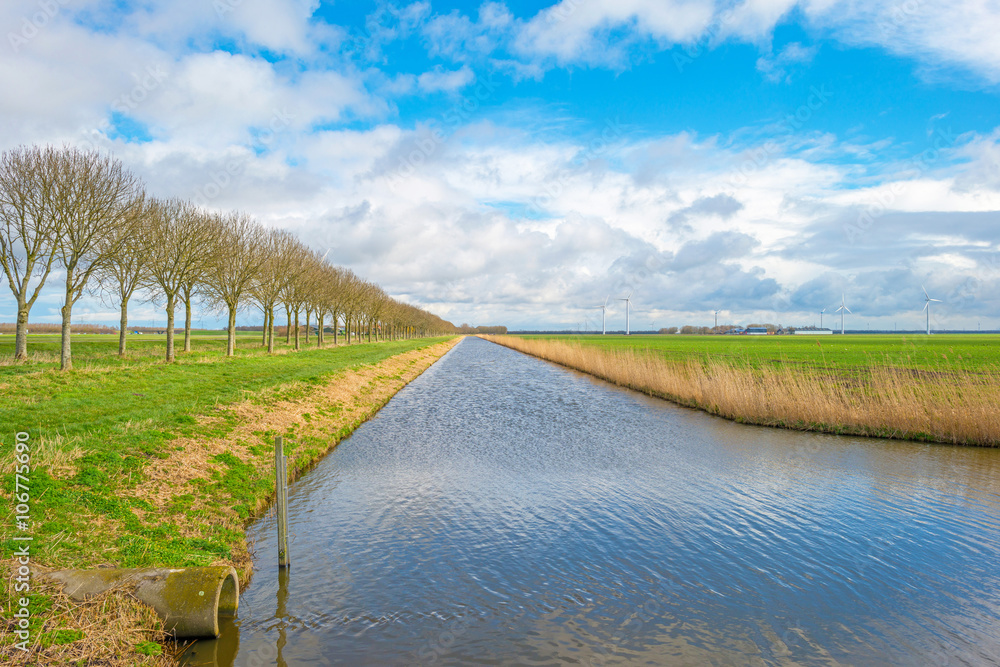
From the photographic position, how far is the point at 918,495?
12805mm

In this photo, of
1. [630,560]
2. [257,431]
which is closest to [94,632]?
[630,560]

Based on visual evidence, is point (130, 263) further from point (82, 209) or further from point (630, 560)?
point (630, 560)

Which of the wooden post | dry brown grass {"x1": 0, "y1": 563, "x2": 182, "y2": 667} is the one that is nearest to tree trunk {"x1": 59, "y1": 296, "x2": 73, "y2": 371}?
the wooden post

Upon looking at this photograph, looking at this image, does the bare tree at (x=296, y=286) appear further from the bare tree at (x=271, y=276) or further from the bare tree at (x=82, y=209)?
the bare tree at (x=82, y=209)

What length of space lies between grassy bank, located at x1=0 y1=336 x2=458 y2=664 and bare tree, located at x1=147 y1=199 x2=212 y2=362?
39.8 ft

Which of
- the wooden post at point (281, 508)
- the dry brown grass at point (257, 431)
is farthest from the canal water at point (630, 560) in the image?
the dry brown grass at point (257, 431)

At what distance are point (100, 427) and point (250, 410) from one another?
503cm

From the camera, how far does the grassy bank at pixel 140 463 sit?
7.00 m

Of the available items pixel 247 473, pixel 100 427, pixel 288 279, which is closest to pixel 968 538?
pixel 247 473

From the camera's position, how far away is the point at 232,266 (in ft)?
133

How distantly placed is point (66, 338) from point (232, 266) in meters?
18.1

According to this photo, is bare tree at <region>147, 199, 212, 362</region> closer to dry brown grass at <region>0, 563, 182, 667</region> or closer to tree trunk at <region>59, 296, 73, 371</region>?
tree trunk at <region>59, 296, 73, 371</region>

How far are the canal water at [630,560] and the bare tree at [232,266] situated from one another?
89.6 ft

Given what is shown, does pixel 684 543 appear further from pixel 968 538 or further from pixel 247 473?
pixel 247 473
